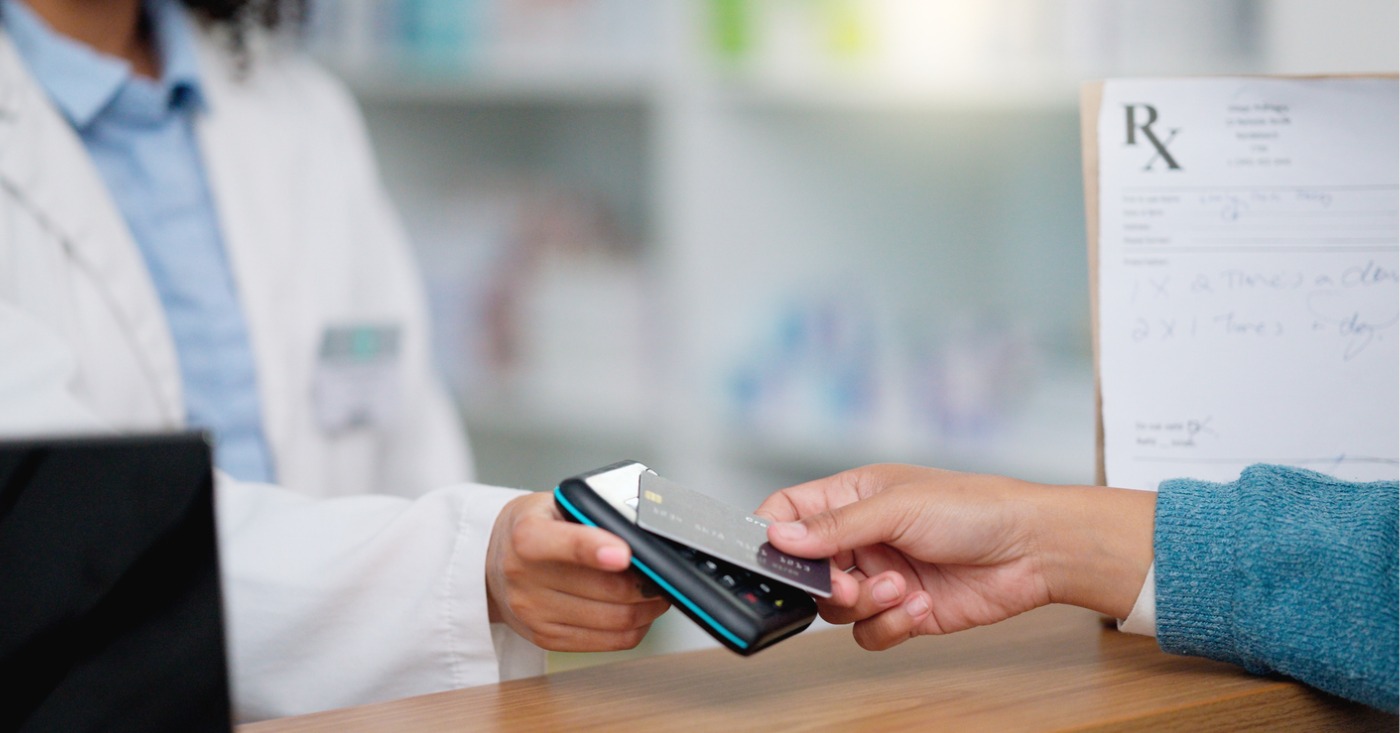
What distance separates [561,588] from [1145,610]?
0.31 metres

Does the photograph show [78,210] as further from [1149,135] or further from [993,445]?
[993,445]

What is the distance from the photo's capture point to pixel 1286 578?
562 millimetres

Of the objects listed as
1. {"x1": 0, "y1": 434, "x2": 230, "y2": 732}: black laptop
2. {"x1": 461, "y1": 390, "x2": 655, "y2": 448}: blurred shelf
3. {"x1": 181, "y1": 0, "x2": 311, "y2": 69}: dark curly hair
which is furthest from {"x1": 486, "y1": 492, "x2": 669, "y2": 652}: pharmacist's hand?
{"x1": 461, "y1": 390, "x2": 655, "y2": 448}: blurred shelf

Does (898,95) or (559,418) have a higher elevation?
(898,95)

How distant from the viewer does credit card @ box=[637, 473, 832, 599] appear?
542mm

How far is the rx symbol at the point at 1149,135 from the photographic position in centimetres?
73

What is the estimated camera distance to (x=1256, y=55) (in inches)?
66.6

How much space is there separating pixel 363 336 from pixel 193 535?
1097 mm

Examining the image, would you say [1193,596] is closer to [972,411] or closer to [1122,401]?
[1122,401]

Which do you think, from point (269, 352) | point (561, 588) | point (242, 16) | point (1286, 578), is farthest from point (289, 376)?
point (1286, 578)

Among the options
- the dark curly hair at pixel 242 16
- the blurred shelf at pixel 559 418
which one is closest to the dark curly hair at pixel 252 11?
the dark curly hair at pixel 242 16

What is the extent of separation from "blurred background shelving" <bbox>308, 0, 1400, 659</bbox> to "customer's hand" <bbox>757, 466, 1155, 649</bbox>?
96 cm

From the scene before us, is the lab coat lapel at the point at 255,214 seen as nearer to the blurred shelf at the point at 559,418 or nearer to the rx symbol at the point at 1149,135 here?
the blurred shelf at the point at 559,418

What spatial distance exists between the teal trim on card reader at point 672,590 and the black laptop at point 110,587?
192mm
